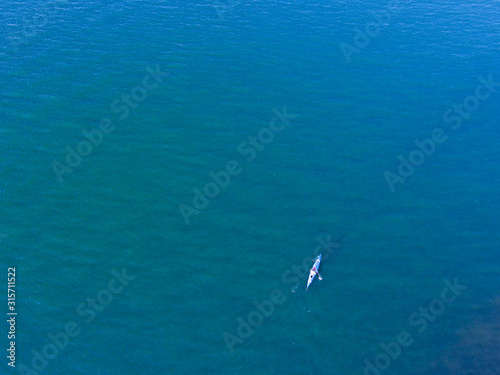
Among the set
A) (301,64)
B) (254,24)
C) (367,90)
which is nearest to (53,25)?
(254,24)

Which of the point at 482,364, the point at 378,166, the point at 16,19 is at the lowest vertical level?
the point at 482,364

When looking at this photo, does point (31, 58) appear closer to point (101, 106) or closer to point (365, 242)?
point (101, 106)

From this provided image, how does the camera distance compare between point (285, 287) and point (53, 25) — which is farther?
point (53, 25)

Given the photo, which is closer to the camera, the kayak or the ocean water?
the ocean water

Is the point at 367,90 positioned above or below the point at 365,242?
above

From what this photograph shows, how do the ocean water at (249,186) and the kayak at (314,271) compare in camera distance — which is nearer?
the ocean water at (249,186)

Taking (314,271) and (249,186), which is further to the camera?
(249,186)

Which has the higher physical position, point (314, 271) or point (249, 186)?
point (249, 186)

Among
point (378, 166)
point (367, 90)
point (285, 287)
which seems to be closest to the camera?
point (285, 287)
